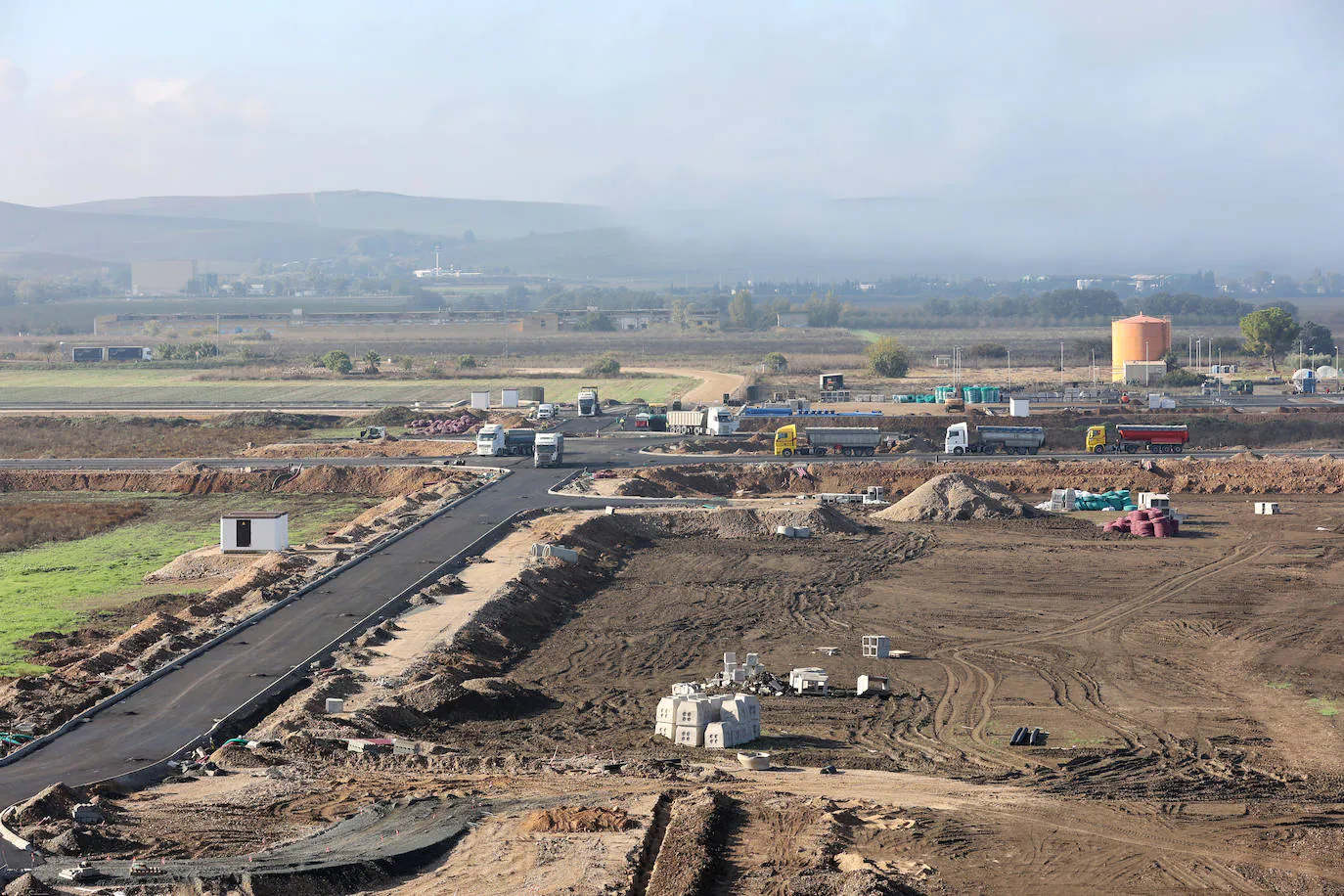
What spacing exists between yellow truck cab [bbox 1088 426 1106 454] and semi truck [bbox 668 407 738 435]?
68.0ft

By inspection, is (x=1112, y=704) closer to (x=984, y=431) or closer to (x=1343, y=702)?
(x=1343, y=702)

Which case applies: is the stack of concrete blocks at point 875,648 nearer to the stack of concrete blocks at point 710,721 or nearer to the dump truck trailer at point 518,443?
the stack of concrete blocks at point 710,721

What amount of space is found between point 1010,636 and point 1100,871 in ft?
59.0

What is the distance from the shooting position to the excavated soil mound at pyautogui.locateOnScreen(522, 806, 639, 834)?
24406 millimetres

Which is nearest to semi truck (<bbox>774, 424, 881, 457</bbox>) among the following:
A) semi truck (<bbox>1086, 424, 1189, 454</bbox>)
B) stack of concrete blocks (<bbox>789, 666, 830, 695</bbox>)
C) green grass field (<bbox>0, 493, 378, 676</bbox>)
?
semi truck (<bbox>1086, 424, 1189, 454</bbox>)

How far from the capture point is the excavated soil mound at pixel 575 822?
80.1 ft

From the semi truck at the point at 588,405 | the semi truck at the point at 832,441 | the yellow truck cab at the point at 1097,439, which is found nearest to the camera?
the semi truck at the point at 832,441

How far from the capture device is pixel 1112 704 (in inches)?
1356

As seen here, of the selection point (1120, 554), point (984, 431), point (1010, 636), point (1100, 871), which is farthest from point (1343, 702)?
point (984, 431)

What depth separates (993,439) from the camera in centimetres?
7988

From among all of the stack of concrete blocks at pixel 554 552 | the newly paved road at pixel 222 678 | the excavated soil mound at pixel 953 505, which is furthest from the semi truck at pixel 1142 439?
the stack of concrete blocks at pixel 554 552

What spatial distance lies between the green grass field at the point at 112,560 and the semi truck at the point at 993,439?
31.7 metres

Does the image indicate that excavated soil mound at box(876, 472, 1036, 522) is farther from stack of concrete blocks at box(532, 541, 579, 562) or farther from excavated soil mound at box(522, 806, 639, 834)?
excavated soil mound at box(522, 806, 639, 834)

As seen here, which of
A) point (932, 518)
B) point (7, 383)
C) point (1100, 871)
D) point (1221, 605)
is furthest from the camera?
point (7, 383)
